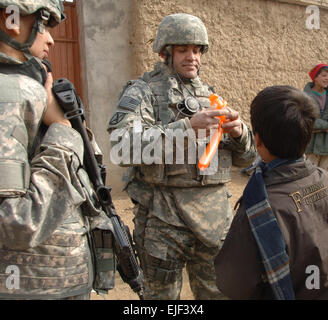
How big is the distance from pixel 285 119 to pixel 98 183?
30.2 inches

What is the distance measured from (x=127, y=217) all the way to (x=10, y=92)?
3.74 m

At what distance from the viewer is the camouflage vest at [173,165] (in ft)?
7.50

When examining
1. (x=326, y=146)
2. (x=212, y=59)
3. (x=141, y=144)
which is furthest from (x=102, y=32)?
(x=141, y=144)

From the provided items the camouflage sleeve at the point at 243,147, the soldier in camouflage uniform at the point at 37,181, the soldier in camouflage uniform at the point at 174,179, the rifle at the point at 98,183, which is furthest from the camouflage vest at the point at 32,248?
the camouflage sleeve at the point at 243,147

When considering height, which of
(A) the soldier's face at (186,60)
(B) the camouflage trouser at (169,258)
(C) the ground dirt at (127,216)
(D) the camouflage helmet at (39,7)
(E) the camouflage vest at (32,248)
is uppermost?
(D) the camouflage helmet at (39,7)

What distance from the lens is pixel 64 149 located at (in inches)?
54.0

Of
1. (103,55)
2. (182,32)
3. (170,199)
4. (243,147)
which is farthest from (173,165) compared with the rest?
(103,55)

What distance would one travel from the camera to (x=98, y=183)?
1646 mm

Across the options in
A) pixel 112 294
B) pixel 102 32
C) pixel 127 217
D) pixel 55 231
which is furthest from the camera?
pixel 102 32

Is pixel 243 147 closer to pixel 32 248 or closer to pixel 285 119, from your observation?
pixel 285 119

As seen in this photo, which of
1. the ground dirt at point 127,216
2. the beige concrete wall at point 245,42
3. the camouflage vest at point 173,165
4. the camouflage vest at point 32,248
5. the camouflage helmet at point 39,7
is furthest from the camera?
the beige concrete wall at point 245,42

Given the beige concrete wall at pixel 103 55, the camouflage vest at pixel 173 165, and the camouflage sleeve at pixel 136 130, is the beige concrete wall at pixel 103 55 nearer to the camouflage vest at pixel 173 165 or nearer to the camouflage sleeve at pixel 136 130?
the camouflage vest at pixel 173 165

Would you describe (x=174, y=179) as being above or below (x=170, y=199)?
above

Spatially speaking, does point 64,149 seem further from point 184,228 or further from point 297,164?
point 184,228
